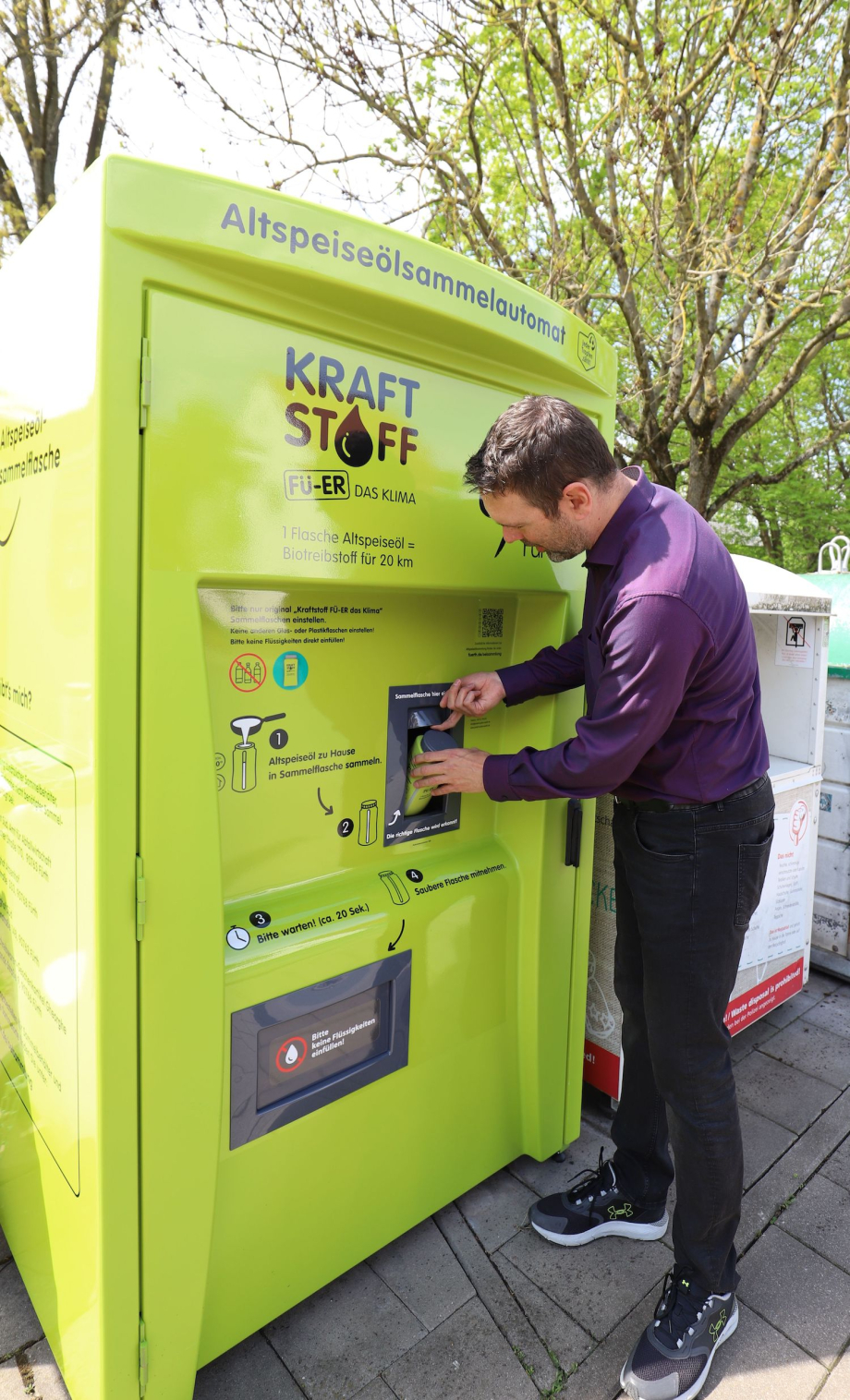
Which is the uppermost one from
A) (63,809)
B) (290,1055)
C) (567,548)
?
(567,548)

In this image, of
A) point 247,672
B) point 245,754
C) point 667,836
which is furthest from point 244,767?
point 667,836

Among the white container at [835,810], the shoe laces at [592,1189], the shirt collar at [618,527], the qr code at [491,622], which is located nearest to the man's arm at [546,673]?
the qr code at [491,622]

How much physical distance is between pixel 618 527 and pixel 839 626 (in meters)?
2.61

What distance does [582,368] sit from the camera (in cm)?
204

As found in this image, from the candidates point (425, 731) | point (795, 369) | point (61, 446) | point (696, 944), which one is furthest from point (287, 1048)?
point (795, 369)

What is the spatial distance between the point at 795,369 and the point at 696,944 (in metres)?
5.84

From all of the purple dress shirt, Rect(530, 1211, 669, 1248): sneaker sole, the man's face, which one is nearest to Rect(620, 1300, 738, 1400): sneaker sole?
Rect(530, 1211, 669, 1248): sneaker sole

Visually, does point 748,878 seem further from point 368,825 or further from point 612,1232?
point 612,1232

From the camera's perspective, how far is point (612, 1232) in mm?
2135

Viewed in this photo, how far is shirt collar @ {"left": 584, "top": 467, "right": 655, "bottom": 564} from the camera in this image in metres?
1.70

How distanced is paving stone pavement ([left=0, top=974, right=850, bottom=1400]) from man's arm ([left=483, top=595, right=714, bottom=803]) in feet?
4.18

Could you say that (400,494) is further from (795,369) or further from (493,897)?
(795,369)

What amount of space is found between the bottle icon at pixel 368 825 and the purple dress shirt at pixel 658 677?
0.28 meters

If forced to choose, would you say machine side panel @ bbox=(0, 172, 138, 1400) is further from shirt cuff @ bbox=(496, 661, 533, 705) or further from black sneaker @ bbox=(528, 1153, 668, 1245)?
black sneaker @ bbox=(528, 1153, 668, 1245)
